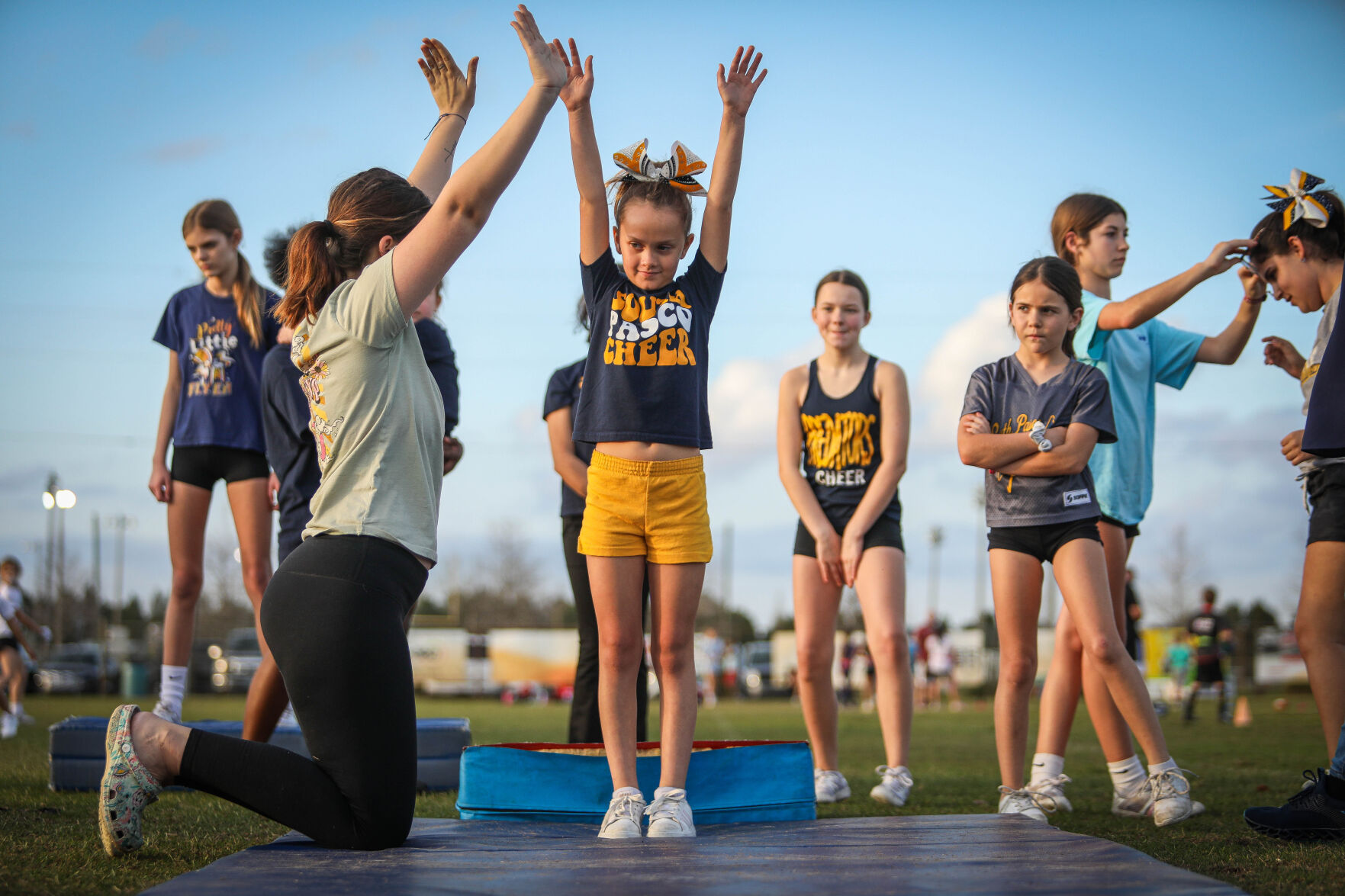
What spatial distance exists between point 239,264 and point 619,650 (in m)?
3.18

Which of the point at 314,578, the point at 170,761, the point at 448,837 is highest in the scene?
the point at 314,578

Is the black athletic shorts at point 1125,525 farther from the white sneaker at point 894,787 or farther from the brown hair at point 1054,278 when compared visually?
the white sneaker at point 894,787

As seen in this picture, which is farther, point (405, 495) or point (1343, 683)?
point (1343, 683)

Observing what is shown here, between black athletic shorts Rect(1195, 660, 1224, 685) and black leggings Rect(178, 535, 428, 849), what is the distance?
53.6ft

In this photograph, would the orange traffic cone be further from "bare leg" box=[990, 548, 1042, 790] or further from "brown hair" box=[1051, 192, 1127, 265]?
"bare leg" box=[990, 548, 1042, 790]

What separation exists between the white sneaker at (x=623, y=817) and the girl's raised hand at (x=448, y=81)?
2.36 meters

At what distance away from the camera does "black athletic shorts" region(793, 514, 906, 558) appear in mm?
4828

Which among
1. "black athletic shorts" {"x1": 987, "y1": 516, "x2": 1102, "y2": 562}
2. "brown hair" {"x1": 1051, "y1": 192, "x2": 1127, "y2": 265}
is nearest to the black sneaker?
"black athletic shorts" {"x1": 987, "y1": 516, "x2": 1102, "y2": 562}

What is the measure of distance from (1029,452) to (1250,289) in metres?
1.29

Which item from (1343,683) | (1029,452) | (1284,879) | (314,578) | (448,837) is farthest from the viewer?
(1029,452)

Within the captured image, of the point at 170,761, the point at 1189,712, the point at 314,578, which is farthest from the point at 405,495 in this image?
the point at 1189,712

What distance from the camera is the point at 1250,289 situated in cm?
436

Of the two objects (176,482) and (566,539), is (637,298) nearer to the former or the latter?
(566,539)

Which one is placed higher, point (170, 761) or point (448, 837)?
point (170, 761)
